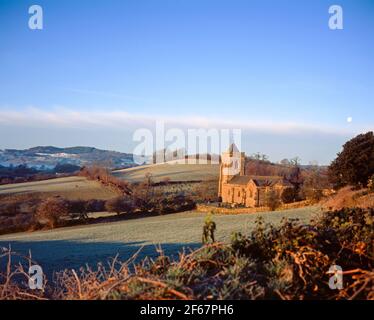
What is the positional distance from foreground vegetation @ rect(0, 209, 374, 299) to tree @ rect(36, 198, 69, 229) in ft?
87.3

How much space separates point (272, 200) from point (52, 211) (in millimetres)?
15777

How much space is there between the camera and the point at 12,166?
864 inches

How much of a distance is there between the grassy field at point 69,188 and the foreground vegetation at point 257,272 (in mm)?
28076

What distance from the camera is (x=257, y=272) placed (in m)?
4.68

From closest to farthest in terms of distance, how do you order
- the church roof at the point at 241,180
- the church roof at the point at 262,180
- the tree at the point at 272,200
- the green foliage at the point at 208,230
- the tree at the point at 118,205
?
1. the green foliage at the point at 208,230
2. the tree at the point at 272,200
3. the church roof at the point at 241,180
4. the church roof at the point at 262,180
5. the tree at the point at 118,205

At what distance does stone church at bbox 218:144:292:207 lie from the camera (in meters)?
30.3

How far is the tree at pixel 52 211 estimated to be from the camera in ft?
98.9

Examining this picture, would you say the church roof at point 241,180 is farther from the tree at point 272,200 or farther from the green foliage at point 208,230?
the green foliage at point 208,230

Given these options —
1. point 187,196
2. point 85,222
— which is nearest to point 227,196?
point 187,196

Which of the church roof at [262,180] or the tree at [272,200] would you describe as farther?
the church roof at [262,180]

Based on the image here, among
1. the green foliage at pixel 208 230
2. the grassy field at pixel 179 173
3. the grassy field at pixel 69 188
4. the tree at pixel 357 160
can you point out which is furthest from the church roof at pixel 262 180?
the green foliage at pixel 208 230

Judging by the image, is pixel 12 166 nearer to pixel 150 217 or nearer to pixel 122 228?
pixel 122 228

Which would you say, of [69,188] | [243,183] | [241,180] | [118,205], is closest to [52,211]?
[69,188]
